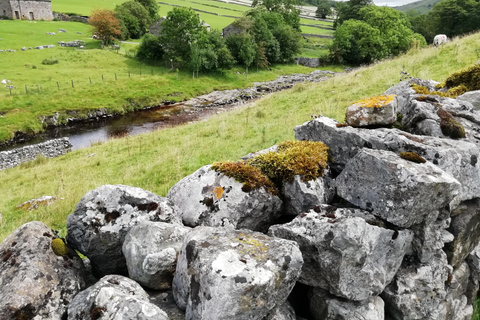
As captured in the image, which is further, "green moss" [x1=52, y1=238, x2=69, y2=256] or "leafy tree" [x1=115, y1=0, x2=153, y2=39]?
"leafy tree" [x1=115, y1=0, x2=153, y2=39]

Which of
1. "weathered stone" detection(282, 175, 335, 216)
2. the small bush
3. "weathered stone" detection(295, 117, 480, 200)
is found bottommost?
the small bush

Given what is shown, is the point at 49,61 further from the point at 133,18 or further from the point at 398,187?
the point at 398,187

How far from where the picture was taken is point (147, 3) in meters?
113

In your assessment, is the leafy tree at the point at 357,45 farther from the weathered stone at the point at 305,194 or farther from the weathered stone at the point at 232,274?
the weathered stone at the point at 232,274

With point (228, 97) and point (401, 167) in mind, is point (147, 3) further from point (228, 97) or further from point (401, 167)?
point (401, 167)

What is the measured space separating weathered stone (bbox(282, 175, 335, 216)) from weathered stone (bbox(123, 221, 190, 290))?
8.09ft

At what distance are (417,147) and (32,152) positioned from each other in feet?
121

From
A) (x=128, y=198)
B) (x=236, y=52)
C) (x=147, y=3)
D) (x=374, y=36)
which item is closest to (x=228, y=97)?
(x=236, y=52)

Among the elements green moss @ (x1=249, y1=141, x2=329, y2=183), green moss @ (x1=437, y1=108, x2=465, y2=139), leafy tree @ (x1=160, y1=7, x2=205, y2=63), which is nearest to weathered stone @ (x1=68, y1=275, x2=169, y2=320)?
green moss @ (x1=249, y1=141, x2=329, y2=183)

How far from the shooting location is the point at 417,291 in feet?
20.2

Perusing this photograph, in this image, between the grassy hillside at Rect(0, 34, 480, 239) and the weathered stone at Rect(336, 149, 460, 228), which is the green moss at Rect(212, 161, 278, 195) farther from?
the grassy hillside at Rect(0, 34, 480, 239)

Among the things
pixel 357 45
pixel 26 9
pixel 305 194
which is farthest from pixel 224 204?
pixel 26 9

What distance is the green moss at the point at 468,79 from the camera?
494 inches

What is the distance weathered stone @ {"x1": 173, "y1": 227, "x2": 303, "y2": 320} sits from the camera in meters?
4.38
